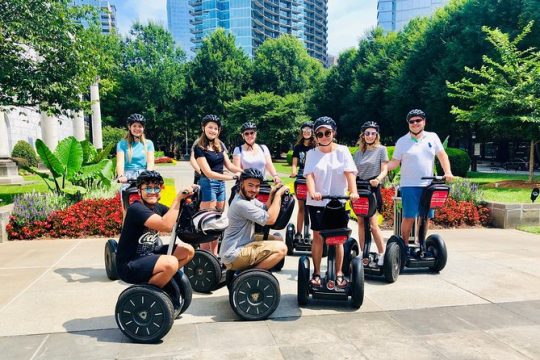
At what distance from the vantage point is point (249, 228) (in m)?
4.27

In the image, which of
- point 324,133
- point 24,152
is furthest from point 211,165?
point 24,152

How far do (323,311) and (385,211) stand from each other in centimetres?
530

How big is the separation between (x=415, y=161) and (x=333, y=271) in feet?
6.67

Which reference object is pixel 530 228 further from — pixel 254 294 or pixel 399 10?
pixel 399 10

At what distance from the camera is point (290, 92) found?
4866 cm

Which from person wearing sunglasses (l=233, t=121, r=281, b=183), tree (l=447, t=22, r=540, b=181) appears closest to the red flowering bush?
person wearing sunglasses (l=233, t=121, r=281, b=183)

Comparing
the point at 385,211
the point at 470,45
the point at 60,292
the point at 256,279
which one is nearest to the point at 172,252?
the point at 256,279

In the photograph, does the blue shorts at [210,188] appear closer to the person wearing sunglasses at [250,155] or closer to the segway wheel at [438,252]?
the person wearing sunglasses at [250,155]

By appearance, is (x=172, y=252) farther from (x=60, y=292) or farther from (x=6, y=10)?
(x=6, y=10)

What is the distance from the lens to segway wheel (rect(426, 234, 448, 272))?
5.56 meters

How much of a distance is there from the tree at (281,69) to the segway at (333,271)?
1719 inches

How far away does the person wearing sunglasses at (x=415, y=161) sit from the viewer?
217 inches

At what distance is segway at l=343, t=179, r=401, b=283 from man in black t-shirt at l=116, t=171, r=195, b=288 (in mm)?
2198

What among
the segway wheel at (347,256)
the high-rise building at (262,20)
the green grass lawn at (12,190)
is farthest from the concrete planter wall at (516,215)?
the high-rise building at (262,20)
